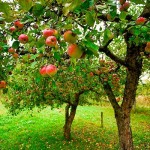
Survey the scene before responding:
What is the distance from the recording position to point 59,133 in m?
18.0

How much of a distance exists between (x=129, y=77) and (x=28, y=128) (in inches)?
533

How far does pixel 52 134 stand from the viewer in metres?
17.9

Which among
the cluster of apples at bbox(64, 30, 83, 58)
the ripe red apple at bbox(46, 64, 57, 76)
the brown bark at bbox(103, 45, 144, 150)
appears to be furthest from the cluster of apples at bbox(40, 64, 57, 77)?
the brown bark at bbox(103, 45, 144, 150)

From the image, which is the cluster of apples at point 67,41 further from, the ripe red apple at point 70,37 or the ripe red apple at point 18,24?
the ripe red apple at point 18,24

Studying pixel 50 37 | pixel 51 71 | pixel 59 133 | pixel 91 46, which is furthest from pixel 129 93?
pixel 59 133

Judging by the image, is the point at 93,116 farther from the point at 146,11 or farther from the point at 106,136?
the point at 146,11

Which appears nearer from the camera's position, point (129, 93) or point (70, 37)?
point (70, 37)

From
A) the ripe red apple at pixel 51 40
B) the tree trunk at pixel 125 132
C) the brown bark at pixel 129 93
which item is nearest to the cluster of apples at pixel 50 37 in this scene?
the ripe red apple at pixel 51 40

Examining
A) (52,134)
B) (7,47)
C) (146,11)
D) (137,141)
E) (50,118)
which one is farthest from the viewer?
(50,118)

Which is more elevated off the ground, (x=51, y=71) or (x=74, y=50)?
(x=74, y=50)

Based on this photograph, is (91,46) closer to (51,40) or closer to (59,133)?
(51,40)

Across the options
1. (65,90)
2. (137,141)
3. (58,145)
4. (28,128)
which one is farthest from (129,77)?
(28,128)

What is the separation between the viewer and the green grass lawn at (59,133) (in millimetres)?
15344

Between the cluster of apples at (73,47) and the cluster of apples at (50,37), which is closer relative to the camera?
the cluster of apples at (73,47)
